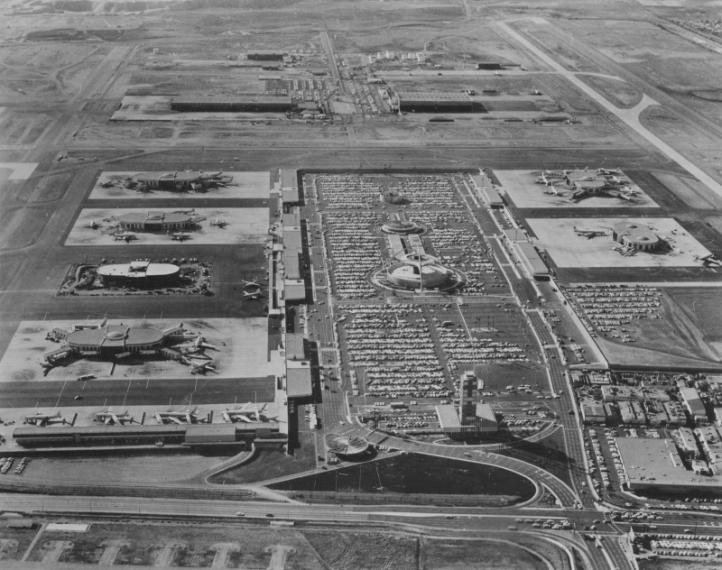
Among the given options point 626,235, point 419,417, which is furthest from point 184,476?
point 626,235

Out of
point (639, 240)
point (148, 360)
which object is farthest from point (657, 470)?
point (148, 360)

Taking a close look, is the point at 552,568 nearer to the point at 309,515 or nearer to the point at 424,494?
the point at 424,494

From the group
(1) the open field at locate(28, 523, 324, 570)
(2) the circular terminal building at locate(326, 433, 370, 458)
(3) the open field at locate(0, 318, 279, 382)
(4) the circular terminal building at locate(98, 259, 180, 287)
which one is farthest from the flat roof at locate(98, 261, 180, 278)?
(1) the open field at locate(28, 523, 324, 570)

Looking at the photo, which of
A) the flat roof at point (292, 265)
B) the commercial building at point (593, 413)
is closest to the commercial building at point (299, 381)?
the flat roof at point (292, 265)

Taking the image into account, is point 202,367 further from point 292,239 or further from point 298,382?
point 292,239

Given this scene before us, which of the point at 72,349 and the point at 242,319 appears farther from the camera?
the point at 242,319

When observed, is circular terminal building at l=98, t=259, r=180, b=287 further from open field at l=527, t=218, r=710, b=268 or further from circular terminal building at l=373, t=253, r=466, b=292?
open field at l=527, t=218, r=710, b=268
